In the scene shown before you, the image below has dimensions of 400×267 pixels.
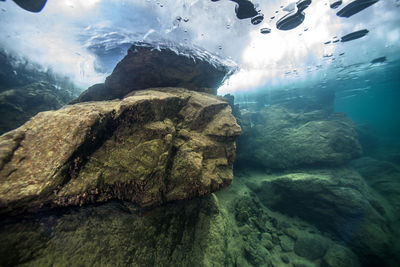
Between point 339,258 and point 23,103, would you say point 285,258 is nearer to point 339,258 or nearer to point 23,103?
point 339,258

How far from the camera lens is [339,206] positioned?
7.64m

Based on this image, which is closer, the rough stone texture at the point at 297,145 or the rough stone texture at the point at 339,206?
the rough stone texture at the point at 339,206

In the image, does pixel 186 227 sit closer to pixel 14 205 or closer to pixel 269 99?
pixel 14 205

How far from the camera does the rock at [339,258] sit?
613 centimetres

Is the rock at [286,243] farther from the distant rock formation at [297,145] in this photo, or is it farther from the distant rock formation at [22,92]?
the distant rock formation at [22,92]

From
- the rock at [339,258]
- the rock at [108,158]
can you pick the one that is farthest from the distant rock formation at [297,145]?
the rock at [108,158]

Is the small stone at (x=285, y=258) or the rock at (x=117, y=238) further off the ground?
the rock at (x=117, y=238)

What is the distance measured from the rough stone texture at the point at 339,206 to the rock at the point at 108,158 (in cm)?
638

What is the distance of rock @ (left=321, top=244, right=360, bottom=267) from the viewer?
6.13m

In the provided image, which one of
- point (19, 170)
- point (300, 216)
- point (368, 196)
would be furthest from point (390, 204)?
point (19, 170)

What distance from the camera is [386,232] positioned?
671 cm

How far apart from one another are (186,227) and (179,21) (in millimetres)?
8001

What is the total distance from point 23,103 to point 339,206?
19.7 meters

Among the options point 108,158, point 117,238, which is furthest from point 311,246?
point 108,158
